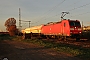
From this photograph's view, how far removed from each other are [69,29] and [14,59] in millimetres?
17072

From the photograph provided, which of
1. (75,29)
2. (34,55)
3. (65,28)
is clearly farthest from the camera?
(65,28)

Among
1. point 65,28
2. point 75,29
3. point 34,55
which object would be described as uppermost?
point 65,28

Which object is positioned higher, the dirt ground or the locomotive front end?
the locomotive front end

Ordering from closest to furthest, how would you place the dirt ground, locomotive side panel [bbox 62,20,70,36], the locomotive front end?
the dirt ground < the locomotive front end < locomotive side panel [bbox 62,20,70,36]

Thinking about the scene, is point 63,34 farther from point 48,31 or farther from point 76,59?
point 76,59

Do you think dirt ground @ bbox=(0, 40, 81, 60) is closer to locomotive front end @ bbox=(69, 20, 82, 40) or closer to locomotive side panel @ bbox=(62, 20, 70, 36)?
locomotive front end @ bbox=(69, 20, 82, 40)

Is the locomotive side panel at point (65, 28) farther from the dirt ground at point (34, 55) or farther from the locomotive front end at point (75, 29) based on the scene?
the dirt ground at point (34, 55)

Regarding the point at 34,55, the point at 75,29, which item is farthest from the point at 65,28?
the point at 34,55

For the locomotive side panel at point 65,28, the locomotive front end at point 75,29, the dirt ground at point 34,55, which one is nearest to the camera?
the dirt ground at point 34,55

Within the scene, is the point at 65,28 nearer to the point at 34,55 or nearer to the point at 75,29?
the point at 75,29

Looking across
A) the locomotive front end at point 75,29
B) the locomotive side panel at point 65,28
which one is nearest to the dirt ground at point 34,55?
the locomotive front end at point 75,29

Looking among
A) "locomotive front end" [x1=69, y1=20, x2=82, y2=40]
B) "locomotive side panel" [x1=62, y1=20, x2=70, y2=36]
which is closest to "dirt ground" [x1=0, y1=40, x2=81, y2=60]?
"locomotive front end" [x1=69, y1=20, x2=82, y2=40]

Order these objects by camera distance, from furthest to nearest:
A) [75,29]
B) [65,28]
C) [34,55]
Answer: [65,28] < [75,29] < [34,55]

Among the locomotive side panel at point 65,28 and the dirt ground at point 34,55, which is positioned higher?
the locomotive side panel at point 65,28
